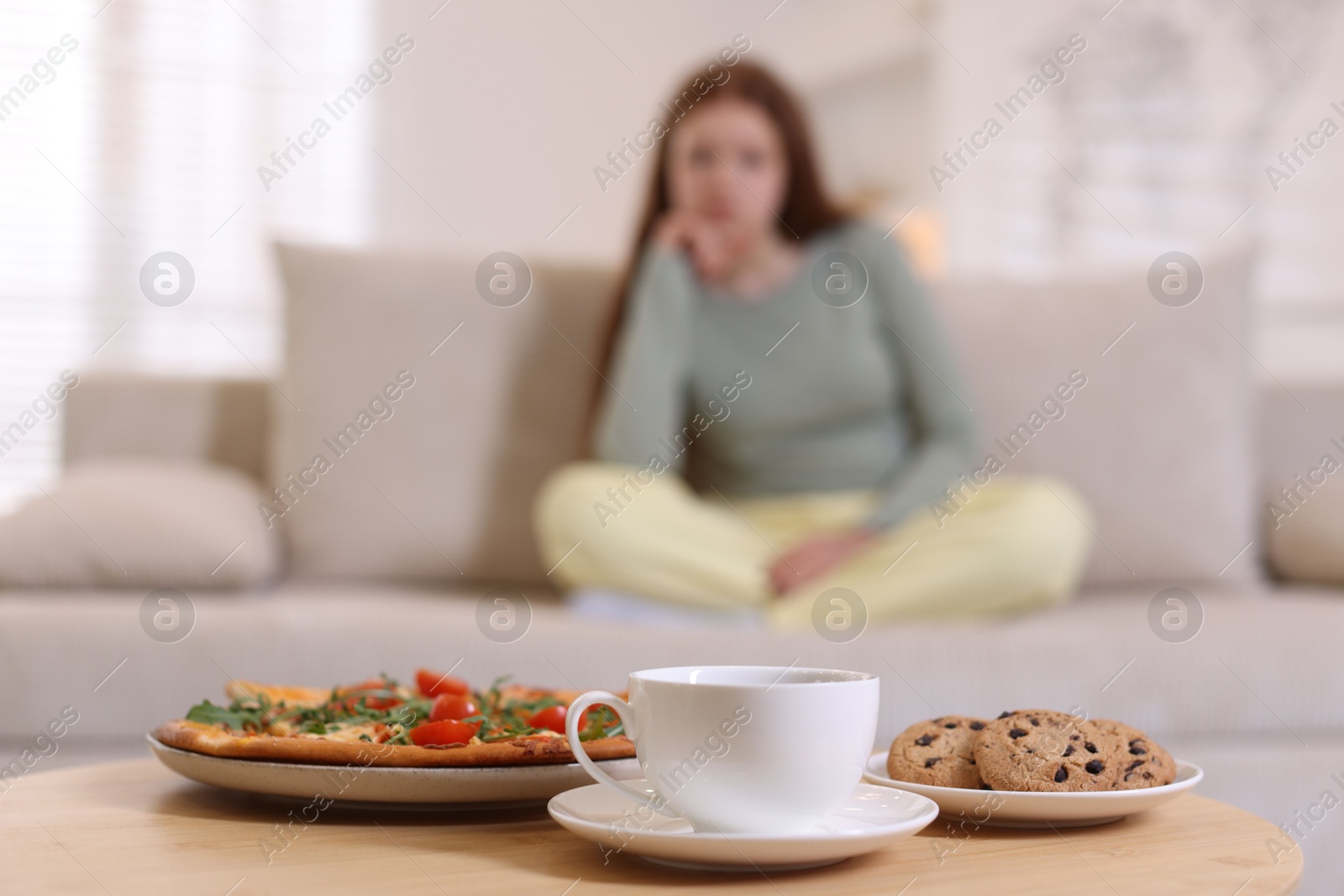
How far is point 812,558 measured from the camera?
5.43 ft

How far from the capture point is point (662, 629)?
1.41 meters

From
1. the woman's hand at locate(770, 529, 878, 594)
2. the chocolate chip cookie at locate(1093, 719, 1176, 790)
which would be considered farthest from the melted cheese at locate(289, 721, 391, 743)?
the woman's hand at locate(770, 529, 878, 594)

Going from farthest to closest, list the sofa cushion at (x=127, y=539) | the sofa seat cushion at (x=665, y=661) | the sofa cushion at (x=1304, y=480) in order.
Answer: the sofa cushion at (x=1304, y=480) < the sofa cushion at (x=127, y=539) < the sofa seat cushion at (x=665, y=661)

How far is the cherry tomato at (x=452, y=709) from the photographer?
67cm

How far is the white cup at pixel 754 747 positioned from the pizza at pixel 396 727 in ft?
0.30

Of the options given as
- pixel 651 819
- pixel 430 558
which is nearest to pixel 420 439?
pixel 430 558

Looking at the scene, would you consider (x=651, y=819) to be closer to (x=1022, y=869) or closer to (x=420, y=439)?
(x=1022, y=869)

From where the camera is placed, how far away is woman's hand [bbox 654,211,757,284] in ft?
6.43

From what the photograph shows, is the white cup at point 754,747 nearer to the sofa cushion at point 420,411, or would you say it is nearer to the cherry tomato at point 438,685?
the cherry tomato at point 438,685

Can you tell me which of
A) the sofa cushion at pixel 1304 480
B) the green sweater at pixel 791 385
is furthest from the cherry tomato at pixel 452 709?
the sofa cushion at pixel 1304 480

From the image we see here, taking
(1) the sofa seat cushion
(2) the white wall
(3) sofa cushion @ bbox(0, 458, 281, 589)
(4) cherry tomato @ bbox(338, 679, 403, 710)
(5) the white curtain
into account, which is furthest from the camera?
(2) the white wall

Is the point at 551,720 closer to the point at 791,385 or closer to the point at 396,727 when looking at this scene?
the point at 396,727

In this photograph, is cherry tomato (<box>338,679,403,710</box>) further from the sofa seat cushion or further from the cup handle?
the sofa seat cushion

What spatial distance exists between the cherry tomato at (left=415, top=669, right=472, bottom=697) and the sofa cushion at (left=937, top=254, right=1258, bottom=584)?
1.29 meters
